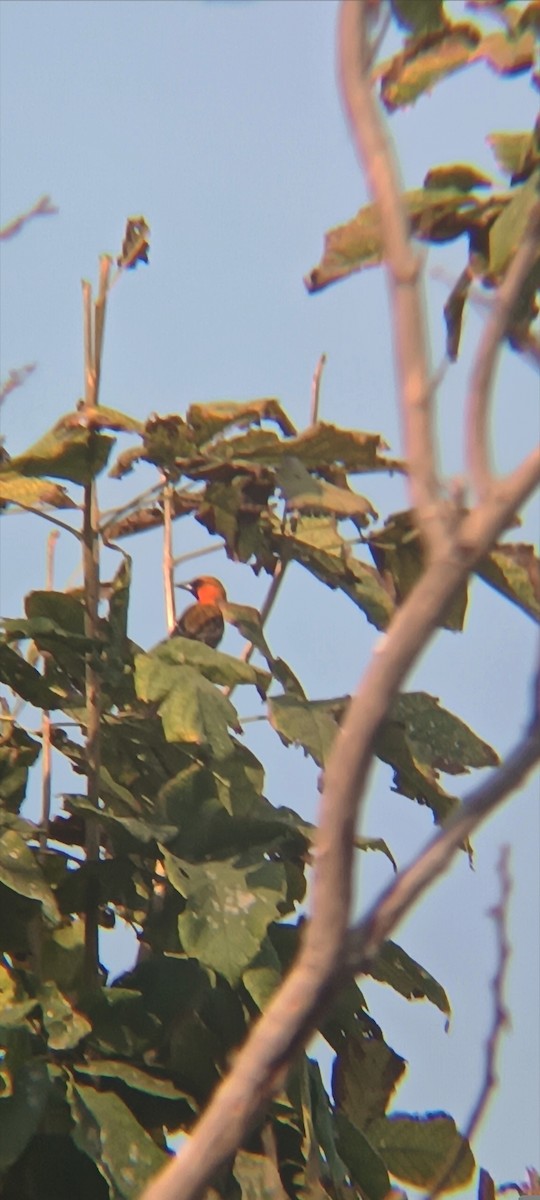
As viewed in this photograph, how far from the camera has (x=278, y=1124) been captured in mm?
1389

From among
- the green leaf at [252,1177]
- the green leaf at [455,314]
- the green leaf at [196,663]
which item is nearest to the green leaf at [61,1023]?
the green leaf at [252,1177]

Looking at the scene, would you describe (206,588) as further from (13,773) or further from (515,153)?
(515,153)

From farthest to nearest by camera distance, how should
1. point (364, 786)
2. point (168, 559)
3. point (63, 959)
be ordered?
point (168, 559) < point (63, 959) < point (364, 786)

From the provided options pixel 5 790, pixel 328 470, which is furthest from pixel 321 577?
pixel 5 790

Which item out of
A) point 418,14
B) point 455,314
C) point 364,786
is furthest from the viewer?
point 455,314

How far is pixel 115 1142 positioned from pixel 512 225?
0.80m

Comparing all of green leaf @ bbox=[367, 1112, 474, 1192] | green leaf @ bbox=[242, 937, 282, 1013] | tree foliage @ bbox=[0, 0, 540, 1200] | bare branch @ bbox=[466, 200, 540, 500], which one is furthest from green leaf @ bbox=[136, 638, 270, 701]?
bare branch @ bbox=[466, 200, 540, 500]

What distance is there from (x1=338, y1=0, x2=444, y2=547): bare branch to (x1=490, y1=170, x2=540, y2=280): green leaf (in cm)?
27

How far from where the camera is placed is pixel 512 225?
3.30 ft

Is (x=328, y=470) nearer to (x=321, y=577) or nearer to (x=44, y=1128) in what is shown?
(x=321, y=577)

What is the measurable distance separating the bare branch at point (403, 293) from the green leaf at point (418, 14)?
8.3 inches

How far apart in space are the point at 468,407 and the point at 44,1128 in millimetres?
900

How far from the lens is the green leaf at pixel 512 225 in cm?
100

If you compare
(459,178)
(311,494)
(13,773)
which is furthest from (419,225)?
(13,773)
